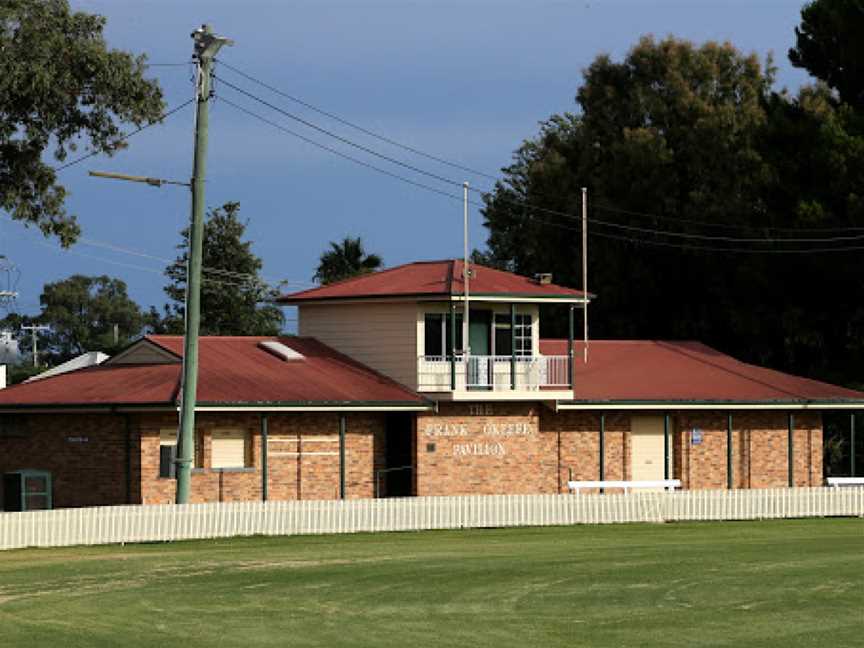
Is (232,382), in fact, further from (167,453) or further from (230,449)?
(167,453)

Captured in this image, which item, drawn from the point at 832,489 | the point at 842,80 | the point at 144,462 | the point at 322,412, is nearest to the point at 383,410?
the point at 322,412

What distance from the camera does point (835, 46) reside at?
233 feet

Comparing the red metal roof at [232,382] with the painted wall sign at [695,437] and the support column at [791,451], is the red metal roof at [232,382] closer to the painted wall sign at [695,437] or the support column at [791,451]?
the painted wall sign at [695,437]

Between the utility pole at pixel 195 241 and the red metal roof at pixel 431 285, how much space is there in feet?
44.2

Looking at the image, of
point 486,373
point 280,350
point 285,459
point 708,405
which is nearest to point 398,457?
point 486,373

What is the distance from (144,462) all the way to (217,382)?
3254mm

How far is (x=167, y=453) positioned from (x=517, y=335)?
478 inches

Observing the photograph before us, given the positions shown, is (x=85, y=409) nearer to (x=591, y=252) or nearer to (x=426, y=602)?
(x=426, y=602)

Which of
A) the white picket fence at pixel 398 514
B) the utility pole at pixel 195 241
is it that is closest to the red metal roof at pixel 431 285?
the white picket fence at pixel 398 514

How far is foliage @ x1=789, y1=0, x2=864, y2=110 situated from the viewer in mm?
69250

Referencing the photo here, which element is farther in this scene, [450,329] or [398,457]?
[450,329]

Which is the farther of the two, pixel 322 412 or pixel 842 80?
pixel 842 80

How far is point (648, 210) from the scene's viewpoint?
77688 millimetres

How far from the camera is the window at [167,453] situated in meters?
46.1
